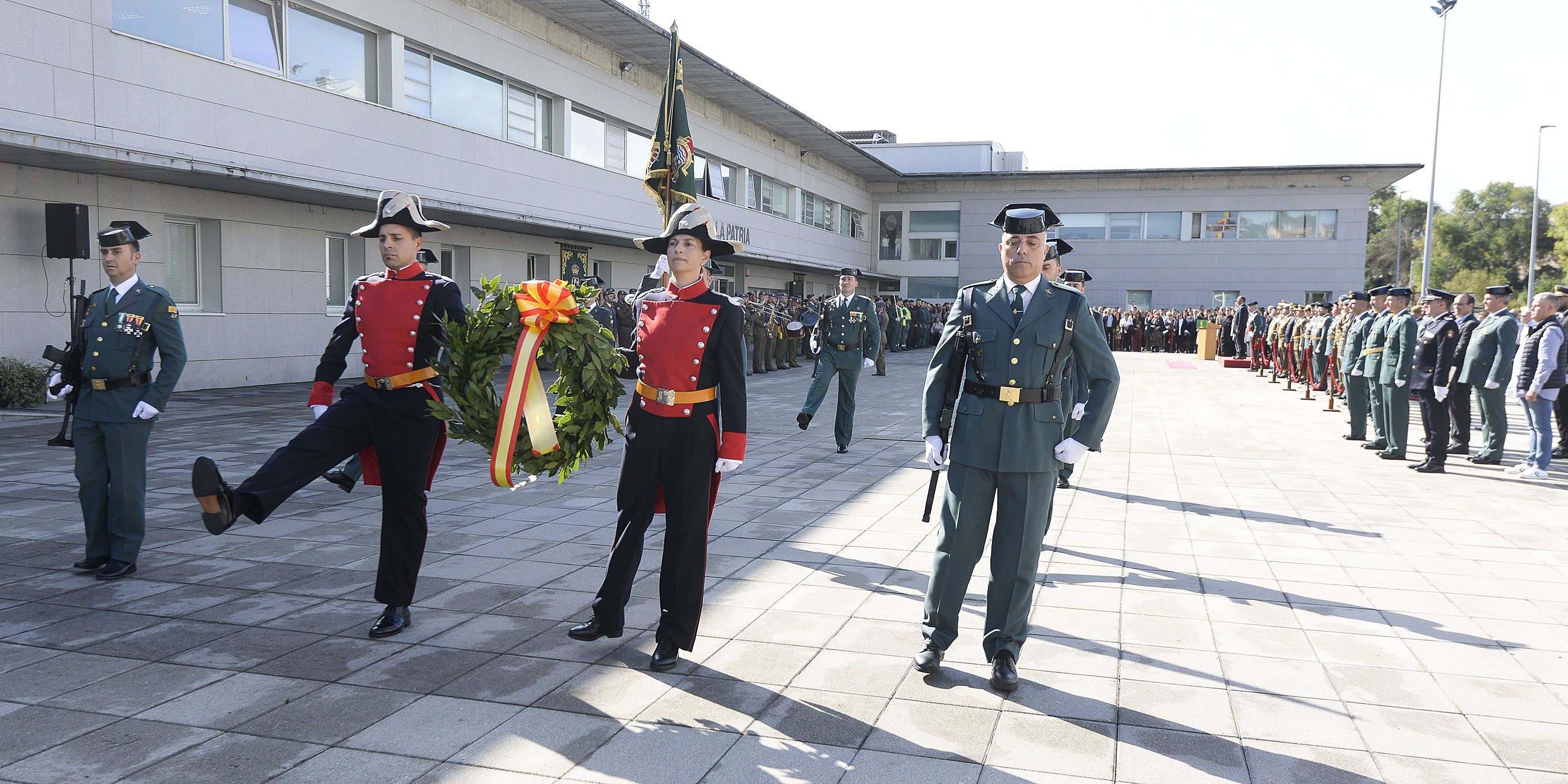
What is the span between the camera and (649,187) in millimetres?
9156

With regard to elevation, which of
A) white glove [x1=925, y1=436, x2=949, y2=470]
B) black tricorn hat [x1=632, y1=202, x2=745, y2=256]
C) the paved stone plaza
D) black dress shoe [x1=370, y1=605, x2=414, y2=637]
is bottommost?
the paved stone plaza

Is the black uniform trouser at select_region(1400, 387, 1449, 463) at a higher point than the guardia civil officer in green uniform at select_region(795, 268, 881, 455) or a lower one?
lower

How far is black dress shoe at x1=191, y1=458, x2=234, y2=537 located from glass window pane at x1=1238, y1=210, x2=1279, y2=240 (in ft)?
154

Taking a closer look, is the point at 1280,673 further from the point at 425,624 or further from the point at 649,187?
the point at 649,187

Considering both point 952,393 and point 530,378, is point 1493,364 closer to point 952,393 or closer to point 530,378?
point 952,393

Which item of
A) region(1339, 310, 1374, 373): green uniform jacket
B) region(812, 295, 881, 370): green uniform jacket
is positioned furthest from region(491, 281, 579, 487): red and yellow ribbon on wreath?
region(1339, 310, 1374, 373): green uniform jacket

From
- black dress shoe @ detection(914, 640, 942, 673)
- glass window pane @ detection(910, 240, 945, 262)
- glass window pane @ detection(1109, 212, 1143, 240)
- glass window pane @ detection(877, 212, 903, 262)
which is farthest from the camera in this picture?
glass window pane @ detection(877, 212, 903, 262)

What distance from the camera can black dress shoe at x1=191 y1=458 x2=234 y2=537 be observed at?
4145 millimetres

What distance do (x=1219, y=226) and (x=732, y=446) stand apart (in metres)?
45.6

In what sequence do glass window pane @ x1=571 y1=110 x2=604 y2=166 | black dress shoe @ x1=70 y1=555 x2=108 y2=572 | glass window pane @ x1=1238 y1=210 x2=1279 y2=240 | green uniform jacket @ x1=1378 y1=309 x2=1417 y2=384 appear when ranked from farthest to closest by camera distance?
glass window pane @ x1=1238 y1=210 x2=1279 y2=240 → glass window pane @ x1=571 y1=110 x2=604 y2=166 → green uniform jacket @ x1=1378 y1=309 x2=1417 y2=384 → black dress shoe @ x1=70 y1=555 x2=108 y2=572

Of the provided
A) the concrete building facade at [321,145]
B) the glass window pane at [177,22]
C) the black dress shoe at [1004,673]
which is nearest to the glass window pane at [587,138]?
the concrete building facade at [321,145]

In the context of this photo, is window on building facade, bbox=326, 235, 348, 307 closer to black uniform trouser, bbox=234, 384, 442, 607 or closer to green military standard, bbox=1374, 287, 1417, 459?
black uniform trouser, bbox=234, 384, 442, 607

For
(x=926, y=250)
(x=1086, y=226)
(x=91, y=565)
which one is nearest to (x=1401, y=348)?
(x=91, y=565)

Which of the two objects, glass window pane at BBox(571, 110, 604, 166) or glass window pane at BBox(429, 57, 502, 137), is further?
glass window pane at BBox(571, 110, 604, 166)
